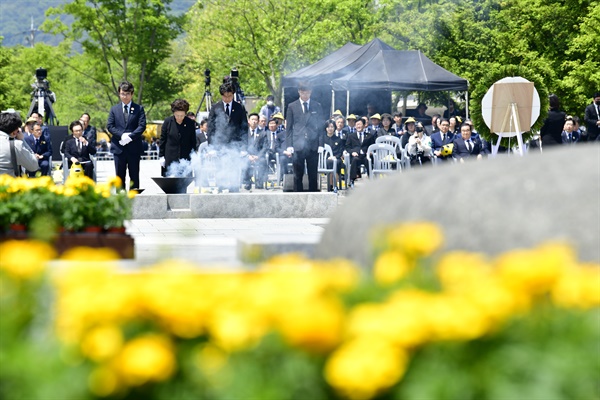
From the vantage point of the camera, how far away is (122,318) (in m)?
2.83

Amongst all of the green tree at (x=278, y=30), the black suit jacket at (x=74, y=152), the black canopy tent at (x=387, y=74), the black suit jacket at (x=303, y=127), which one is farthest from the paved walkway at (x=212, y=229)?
the green tree at (x=278, y=30)

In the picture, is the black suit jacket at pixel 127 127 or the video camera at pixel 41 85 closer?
the black suit jacket at pixel 127 127

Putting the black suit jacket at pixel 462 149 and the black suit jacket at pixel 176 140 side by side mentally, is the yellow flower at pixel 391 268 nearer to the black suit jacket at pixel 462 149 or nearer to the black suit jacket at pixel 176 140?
the black suit jacket at pixel 176 140

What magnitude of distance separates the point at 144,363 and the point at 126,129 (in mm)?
15047

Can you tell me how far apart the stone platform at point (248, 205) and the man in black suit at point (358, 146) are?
19.7 feet

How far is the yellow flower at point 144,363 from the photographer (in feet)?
8.30

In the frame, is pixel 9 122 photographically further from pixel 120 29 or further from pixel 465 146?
pixel 120 29

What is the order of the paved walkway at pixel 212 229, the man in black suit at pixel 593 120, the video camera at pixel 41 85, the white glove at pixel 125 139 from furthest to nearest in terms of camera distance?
the video camera at pixel 41 85, the man in black suit at pixel 593 120, the white glove at pixel 125 139, the paved walkway at pixel 212 229

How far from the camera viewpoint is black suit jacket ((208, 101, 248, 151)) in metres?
18.8

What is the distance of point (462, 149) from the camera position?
2100cm

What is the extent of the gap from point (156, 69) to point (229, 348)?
234 feet

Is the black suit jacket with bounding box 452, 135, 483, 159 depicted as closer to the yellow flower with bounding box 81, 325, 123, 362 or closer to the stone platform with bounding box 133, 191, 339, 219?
the stone platform with bounding box 133, 191, 339, 219

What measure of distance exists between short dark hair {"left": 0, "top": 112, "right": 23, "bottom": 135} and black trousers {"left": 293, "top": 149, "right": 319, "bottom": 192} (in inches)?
280

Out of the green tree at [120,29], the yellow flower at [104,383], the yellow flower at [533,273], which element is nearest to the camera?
the yellow flower at [104,383]
